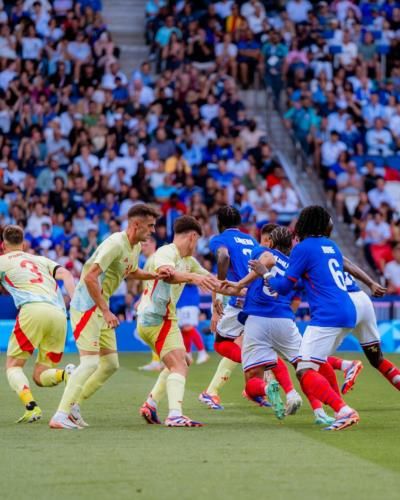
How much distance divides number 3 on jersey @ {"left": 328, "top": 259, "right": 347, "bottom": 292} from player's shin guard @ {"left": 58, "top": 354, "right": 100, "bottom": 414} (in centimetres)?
228

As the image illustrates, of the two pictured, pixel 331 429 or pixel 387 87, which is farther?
pixel 387 87

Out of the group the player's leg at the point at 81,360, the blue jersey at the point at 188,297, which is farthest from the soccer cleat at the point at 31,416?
the blue jersey at the point at 188,297

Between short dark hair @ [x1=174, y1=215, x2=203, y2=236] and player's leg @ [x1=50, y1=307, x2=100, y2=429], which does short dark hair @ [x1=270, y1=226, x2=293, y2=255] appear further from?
player's leg @ [x1=50, y1=307, x2=100, y2=429]

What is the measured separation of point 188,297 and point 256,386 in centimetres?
843

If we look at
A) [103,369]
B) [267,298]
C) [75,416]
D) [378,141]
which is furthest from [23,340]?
[378,141]

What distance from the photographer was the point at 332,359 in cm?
1273

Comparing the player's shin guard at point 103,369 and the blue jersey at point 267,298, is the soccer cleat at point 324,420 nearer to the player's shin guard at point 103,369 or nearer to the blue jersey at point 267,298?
the blue jersey at point 267,298

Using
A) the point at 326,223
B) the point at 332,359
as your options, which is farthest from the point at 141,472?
the point at 332,359

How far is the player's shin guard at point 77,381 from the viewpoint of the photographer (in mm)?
10367

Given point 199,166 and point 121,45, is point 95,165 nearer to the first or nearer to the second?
point 199,166

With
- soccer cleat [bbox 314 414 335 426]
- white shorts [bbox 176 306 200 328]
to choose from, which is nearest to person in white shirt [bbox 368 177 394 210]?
white shorts [bbox 176 306 200 328]

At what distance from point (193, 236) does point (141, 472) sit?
3.57m

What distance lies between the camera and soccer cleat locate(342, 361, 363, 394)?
11.8 metres

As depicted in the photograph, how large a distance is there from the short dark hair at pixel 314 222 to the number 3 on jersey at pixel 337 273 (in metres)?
0.29
